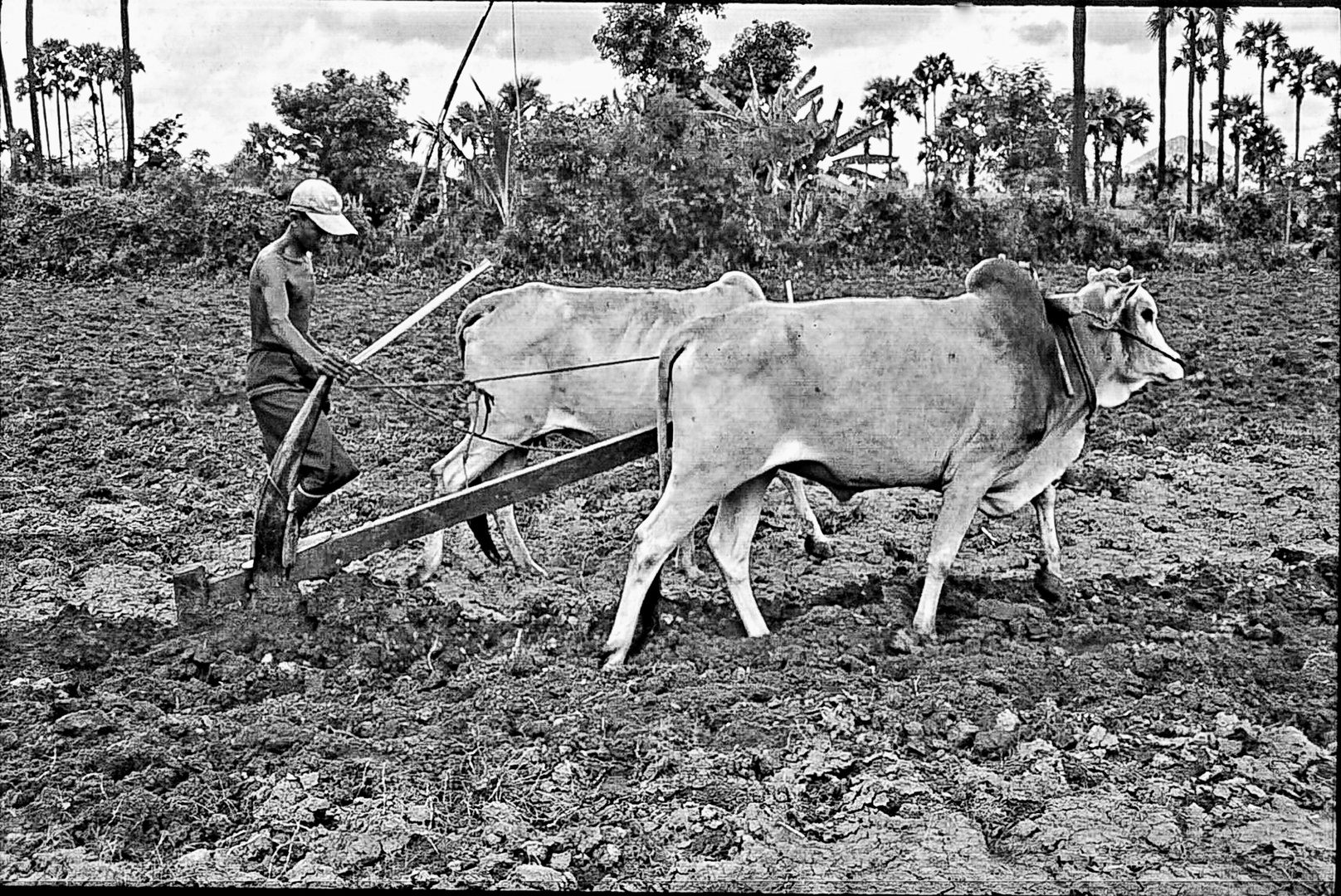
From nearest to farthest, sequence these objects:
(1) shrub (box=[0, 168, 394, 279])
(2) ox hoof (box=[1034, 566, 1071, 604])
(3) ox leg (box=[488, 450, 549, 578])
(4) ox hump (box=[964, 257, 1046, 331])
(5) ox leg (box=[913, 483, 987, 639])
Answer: (5) ox leg (box=[913, 483, 987, 639]), (4) ox hump (box=[964, 257, 1046, 331]), (2) ox hoof (box=[1034, 566, 1071, 604]), (3) ox leg (box=[488, 450, 549, 578]), (1) shrub (box=[0, 168, 394, 279])

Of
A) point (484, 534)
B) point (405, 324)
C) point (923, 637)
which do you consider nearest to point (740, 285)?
point (484, 534)

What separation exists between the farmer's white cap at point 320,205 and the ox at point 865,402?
147 cm

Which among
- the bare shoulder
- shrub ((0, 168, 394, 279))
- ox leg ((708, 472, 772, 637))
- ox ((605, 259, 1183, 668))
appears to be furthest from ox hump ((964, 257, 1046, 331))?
shrub ((0, 168, 394, 279))

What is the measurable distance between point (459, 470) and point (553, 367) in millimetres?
741

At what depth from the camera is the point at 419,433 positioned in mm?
10375

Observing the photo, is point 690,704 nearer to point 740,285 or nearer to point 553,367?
point 553,367

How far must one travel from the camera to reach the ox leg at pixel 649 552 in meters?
5.56

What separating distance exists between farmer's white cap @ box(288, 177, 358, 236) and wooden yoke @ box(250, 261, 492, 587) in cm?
50

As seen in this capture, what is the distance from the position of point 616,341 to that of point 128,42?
6.30m

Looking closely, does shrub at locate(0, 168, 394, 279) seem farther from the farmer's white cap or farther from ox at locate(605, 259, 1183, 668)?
ox at locate(605, 259, 1183, 668)

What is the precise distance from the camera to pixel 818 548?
7461 mm

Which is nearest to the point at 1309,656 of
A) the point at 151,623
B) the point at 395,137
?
the point at 151,623

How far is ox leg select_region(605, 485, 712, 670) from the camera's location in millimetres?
5559

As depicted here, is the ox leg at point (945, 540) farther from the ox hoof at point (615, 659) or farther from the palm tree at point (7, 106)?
the palm tree at point (7, 106)
